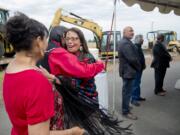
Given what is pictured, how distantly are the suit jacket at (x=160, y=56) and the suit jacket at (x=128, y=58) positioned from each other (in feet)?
7.19

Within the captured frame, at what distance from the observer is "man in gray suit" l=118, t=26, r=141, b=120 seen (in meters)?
6.52

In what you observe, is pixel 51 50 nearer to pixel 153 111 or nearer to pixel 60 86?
pixel 60 86

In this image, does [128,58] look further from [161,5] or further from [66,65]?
[66,65]

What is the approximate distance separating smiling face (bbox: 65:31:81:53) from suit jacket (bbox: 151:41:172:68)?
554cm

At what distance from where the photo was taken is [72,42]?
3.38m

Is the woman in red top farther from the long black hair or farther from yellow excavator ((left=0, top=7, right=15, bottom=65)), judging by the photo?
yellow excavator ((left=0, top=7, right=15, bottom=65))

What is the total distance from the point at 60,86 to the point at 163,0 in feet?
20.8

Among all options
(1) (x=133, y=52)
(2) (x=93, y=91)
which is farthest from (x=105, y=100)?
(2) (x=93, y=91)

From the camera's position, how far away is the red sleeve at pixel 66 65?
9.57ft

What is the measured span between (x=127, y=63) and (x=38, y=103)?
513 centimetres

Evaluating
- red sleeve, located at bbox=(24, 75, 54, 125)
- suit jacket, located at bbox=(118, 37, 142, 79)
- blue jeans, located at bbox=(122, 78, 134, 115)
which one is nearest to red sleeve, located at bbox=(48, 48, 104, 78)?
red sleeve, located at bbox=(24, 75, 54, 125)

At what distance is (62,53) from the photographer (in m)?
2.94

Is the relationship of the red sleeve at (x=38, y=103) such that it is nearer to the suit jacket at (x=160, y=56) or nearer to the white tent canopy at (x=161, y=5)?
the white tent canopy at (x=161, y=5)

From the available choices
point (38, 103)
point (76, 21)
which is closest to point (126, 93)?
point (76, 21)
